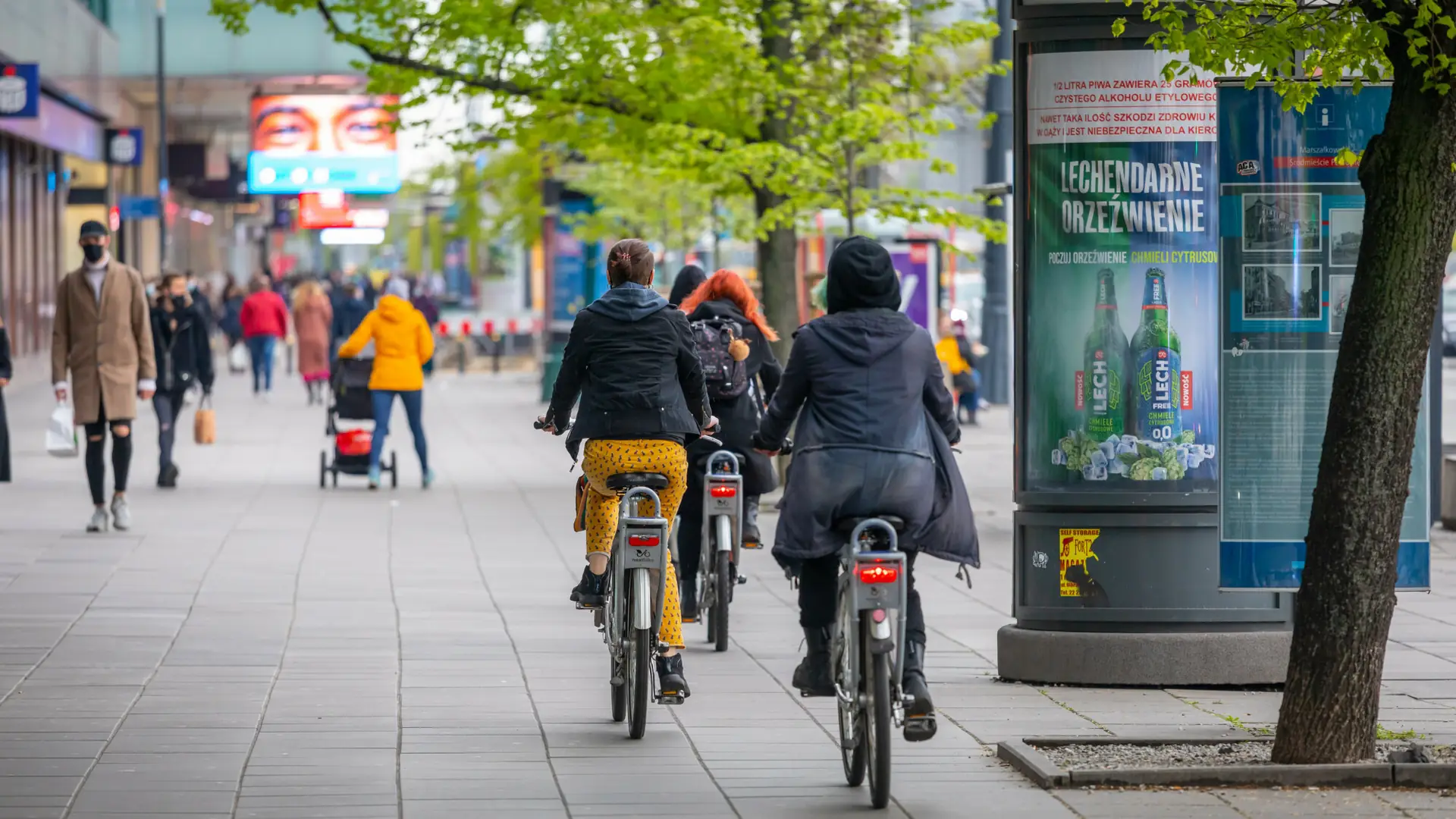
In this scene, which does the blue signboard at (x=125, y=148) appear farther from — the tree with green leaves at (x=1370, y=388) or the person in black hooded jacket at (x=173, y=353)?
the tree with green leaves at (x=1370, y=388)

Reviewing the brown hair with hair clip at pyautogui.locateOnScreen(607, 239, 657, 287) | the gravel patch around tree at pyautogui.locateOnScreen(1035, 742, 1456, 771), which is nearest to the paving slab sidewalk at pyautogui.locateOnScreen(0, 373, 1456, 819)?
the gravel patch around tree at pyautogui.locateOnScreen(1035, 742, 1456, 771)

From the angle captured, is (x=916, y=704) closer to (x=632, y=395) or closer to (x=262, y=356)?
(x=632, y=395)

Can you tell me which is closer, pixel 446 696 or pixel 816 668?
pixel 816 668

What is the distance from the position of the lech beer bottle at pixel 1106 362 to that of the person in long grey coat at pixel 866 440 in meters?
1.69

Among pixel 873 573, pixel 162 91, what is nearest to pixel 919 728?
pixel 873 573

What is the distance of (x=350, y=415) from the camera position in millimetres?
17781

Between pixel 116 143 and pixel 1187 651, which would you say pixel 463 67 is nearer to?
pixel 1187 651

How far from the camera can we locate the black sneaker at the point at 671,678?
745 centimetres

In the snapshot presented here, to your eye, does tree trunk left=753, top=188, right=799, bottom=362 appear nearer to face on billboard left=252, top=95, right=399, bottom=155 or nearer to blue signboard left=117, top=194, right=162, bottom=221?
blue signboard left=117, top=194, right=162, bottom=221

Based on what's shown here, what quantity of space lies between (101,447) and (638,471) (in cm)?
705

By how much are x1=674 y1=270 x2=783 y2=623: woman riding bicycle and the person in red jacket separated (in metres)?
22.3

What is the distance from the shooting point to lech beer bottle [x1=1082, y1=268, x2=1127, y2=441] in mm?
8259

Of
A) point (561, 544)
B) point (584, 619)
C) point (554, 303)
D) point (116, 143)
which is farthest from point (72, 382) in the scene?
point (116, 143)

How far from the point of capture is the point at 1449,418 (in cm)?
2927
